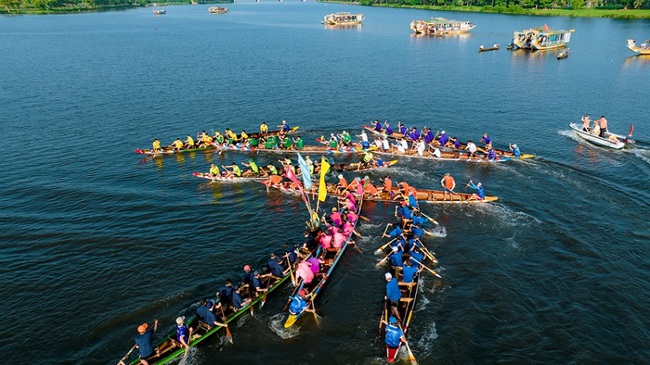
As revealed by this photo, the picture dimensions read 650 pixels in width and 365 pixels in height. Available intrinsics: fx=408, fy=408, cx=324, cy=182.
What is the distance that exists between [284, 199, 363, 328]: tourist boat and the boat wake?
0.29 meters

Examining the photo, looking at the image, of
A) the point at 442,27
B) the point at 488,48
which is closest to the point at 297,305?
the point at 488,48

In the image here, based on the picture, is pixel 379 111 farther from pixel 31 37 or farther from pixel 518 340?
pixel 31 37

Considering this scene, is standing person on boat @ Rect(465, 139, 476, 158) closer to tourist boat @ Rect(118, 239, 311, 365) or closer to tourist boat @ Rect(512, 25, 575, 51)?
tourist boat @ Rect(118, 239, 311, 365)

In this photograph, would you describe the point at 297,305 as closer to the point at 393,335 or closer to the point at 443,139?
the point at 393,335

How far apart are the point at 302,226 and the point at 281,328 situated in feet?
39.7

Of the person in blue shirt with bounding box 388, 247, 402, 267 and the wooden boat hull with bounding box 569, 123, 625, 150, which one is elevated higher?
the wooden boat hull with bounding box 569, 123, 625, 150

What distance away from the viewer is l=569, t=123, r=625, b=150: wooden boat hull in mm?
46675

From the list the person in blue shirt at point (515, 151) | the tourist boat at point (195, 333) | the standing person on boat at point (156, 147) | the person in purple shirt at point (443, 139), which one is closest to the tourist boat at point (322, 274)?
the tourist boat at point (195, 333)

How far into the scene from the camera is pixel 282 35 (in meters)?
168

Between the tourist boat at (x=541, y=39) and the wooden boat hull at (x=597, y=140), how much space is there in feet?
243

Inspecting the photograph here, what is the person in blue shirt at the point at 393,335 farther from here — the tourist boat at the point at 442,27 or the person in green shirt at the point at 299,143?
the tourist boat at the point at 442,27

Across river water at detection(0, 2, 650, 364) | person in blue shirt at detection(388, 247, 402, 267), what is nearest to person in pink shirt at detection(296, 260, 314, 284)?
river water at detection(0, 2, 650, 364)

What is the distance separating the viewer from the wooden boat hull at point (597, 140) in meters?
46.7

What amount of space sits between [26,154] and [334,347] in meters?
46.5
